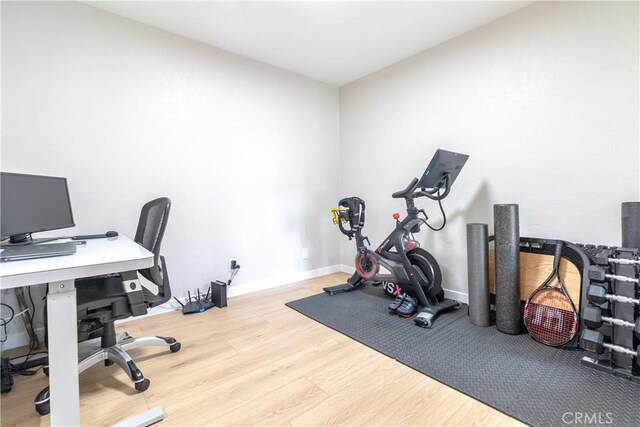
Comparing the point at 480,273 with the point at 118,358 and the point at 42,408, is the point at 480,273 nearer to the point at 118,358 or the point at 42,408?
the point at 118,358

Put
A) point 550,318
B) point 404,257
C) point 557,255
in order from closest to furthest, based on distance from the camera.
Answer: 1. point 550,318
2. point 557,255
3. point 404,257

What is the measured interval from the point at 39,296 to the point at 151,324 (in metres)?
0.77

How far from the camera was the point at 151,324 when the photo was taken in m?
2.36

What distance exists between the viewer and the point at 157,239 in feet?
5.41

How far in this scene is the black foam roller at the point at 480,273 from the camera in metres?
2.21

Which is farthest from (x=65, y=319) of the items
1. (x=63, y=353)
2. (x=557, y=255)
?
(x=557, y=255)

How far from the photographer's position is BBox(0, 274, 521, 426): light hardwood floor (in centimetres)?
134

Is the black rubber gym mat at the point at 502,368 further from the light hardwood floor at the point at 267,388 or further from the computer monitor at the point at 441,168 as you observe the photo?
the computer monitor at the point at 441,168

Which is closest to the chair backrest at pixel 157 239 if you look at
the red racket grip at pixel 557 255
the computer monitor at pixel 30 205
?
the computer monitor at pixel 30 205

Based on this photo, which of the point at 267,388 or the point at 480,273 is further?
the point at 480,273

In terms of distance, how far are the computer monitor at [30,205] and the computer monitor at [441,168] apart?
2.59 m

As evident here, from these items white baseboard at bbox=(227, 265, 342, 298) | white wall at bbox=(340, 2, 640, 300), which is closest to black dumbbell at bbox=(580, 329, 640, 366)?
white wall at bbox=(340, 2, 640, 300)

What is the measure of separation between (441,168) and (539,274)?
1057mm

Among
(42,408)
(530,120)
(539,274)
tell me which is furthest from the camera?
(530,120)
